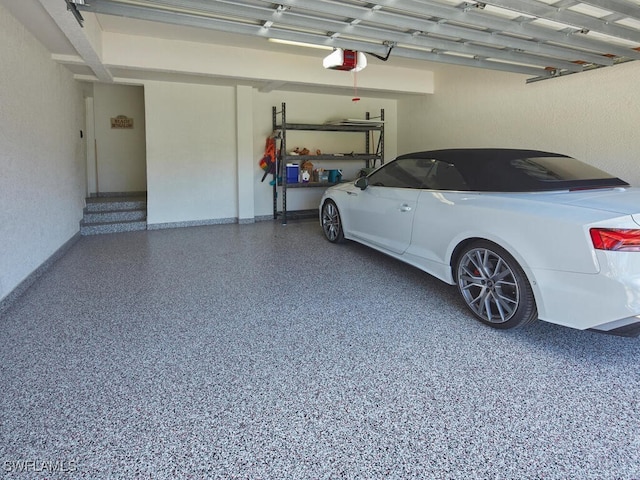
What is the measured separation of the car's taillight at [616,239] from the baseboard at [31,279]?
388cm

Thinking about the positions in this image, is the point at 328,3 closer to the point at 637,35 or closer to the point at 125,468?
the point at 637,35

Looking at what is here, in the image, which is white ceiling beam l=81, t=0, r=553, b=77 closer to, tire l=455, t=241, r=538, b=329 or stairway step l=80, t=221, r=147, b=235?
tire l=455, t=241, r=538, b=329

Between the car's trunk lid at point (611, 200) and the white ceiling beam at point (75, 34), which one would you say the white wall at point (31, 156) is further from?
the car's trunk lid at point (611, 200)

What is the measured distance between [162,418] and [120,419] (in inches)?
7.0

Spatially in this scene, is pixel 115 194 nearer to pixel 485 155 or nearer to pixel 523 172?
pixel 485 155

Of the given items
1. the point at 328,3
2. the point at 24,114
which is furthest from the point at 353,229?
the point at 24,114

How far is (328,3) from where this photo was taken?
9.89 feet

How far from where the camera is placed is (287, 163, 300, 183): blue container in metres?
7.28

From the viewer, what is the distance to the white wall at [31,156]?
10.9 feet

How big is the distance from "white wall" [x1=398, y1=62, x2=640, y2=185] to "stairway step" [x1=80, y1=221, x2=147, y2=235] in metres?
5.20

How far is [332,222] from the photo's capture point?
5.39 m

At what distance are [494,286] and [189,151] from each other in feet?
18.2

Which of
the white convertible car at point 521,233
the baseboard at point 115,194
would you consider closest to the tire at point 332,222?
the white convertible car at point 521,233

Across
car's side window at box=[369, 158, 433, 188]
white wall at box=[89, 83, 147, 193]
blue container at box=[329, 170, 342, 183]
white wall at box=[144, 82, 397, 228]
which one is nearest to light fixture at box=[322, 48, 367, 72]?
car's side window at box=[369, 158, 433, 188]
